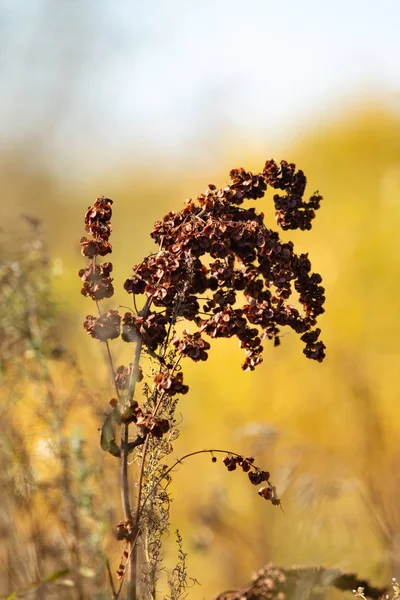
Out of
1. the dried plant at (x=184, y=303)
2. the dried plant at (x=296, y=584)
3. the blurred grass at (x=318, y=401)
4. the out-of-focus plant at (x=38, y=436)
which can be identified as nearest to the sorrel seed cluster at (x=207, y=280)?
the dried plant at (x=184, y=303)

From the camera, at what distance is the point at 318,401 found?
9.18 feet

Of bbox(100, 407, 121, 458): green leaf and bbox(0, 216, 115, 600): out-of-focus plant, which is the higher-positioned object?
bbox(0, 216, 115, 600): out-of-focus plant

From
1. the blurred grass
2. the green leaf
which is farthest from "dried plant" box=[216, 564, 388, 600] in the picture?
the blurred grass

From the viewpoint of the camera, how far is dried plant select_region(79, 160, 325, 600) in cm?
108

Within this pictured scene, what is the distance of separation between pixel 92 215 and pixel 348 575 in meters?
0.82

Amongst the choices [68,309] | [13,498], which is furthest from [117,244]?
[13,498]

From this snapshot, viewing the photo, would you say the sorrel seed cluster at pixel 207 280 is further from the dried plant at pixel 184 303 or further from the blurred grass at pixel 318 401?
the blurred grass at pixel 318 401

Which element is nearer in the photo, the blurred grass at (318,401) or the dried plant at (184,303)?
the dried plant at (184,303)

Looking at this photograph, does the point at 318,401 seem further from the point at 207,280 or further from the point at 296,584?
the point at 207,280

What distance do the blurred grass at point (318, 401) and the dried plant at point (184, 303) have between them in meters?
0.69

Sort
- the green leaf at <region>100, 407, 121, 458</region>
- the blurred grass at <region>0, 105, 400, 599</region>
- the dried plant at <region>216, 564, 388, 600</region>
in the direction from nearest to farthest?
the green leaf at <region>100, 407, 121, 458</region> → the dried plant at <region>216, 564, 388, 600</region> → the blurred grass at <region>0, 105, 400, 599</region>

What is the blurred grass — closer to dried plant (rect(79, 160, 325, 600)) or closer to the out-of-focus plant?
the out-of-focus plant

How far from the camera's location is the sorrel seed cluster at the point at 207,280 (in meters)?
1.08

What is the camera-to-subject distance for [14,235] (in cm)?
189
